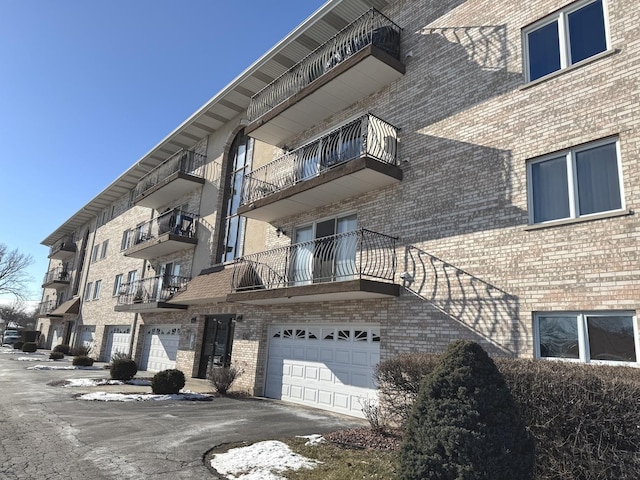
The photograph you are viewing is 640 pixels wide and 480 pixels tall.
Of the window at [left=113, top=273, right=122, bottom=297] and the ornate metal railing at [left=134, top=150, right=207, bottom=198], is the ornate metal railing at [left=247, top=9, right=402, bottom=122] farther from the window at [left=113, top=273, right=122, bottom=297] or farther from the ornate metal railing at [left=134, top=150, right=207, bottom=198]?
the window at [left=113, top=273, right=122, bottom=297]

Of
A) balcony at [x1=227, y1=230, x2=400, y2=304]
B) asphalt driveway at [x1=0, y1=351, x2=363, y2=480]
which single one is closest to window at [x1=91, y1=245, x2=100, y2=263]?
asphalt driveway at [x1=0, y1=351, x2=363, y2=480]

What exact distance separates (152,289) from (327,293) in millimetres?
15153

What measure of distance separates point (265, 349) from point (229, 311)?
9.33 ft

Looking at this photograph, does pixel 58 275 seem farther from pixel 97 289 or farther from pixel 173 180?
pixel 173 180

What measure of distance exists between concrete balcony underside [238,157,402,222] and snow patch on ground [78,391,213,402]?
594 cm

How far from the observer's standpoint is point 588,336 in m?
7.14

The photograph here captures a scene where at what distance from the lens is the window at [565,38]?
828 cm

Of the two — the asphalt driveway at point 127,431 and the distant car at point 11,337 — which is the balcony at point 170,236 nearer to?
the asphalt driveway at point 127,431

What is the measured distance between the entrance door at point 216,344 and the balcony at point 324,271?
2.91m

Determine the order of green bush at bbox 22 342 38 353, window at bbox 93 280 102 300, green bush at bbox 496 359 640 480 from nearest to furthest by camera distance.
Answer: green bush at bbox 496 359 640 480 → window at bbox 93 280 102 300 → green bush at bbox 22 342 38 353

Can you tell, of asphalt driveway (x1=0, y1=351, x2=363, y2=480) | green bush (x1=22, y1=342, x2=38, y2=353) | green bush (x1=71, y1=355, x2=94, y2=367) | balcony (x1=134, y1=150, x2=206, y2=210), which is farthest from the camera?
green bush (x1=22, y1=342, x2=38, y2=353)

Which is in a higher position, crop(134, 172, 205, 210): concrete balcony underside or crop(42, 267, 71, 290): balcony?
crop(134, 172, 205, 210): concrete balcony underside

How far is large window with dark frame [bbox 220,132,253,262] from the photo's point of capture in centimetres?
1825

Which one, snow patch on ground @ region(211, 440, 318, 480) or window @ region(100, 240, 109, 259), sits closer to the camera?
snow patch on ground @ region(211, 440, 318, 480)
